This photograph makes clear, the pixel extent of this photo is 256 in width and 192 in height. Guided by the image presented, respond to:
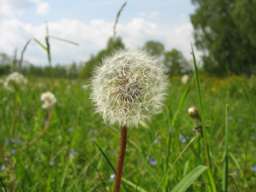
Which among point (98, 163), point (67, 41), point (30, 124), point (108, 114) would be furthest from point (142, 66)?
point (30, 124)

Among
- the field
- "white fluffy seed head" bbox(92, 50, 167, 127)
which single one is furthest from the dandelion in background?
the field

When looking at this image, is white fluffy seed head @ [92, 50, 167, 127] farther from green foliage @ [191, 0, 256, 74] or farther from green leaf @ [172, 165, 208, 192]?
green foliage @ [191, 0, 256, 74]

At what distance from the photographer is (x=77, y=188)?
1.62 m

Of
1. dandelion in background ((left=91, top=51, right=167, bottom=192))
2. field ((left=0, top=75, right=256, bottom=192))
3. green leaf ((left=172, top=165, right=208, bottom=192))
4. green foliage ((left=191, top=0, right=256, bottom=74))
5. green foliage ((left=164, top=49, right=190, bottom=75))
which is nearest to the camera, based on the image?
green leaf ((left=172, top=165, right=208, bottom=192))

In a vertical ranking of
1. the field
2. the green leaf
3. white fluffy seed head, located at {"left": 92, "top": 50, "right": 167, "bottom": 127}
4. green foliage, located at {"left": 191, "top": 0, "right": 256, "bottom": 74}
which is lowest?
the field

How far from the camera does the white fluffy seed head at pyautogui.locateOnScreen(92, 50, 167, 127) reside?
1.12m

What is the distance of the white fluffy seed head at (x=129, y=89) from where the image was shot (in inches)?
44.2

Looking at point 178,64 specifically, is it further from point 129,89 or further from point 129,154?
point 129,89

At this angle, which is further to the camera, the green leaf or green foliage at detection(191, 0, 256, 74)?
green foliage at detection(191, 0, 256, 74)

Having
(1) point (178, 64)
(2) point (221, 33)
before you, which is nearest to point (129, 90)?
(1) point (178, 64)

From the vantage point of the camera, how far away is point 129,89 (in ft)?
3.71

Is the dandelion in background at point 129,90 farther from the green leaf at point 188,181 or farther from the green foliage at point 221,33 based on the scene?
the green foliage at point 221,33

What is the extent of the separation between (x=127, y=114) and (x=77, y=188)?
661mm

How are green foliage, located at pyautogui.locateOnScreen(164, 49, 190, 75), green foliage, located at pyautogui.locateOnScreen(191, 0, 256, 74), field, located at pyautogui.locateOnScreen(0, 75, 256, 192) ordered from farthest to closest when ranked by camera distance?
1. green foliage, located at pyautogui.locateOnScreen(191, 0, 256, 74)
2. green foliage, located at pyautogui.locateOnScreen(164, 49, 190, 75)
3. field, located at pyautogui.locateOnScreen(0, 75, 256, 192)
